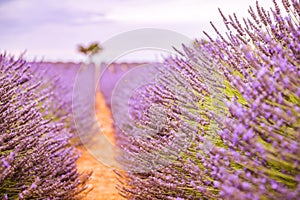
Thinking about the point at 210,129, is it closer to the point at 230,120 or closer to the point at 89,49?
the point at 230,120

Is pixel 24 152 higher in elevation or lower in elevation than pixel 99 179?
higher

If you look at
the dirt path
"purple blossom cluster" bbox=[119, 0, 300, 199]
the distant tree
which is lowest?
the dirt path

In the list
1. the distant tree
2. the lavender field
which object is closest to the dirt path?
the lavender field

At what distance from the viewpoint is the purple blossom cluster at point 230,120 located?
1.45 m

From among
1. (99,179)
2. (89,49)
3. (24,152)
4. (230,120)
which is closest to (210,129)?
(230,120)

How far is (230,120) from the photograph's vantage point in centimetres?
172

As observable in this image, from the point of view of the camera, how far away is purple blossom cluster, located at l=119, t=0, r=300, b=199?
1.45 meters

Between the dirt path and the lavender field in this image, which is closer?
the lavender field

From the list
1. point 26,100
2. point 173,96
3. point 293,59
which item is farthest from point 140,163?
point 293,59

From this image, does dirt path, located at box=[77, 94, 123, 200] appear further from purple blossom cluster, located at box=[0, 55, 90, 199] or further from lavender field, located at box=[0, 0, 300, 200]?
purple blossom cluster, located at box=[0, 55, 90, 199]

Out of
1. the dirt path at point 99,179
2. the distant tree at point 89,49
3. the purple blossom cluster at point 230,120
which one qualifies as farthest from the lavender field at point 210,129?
the distant tree at point 89,49

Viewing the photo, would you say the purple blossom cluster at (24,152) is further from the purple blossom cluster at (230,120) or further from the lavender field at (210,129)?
the purple blossom cluster at (230,120)

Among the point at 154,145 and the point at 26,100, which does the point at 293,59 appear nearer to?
the point at 154,145

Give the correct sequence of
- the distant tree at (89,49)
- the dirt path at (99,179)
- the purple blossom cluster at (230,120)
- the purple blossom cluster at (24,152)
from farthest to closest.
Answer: the distant tree at (89,49) < the dirt path at (99,179) < the purple blossom cluster at (24,152) < the purple blossom cluster at (230,120)
